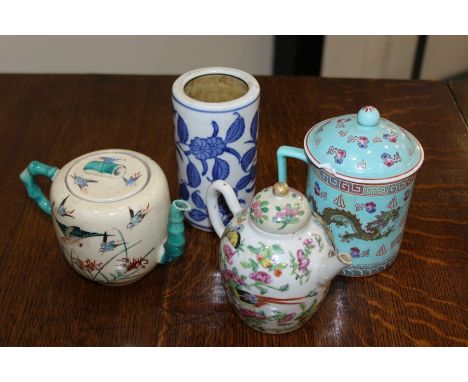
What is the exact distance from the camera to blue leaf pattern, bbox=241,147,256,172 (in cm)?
94

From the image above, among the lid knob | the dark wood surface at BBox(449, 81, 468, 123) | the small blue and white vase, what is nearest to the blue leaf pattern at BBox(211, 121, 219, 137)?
the small blue and white vase

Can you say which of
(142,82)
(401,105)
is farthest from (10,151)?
(401,105)

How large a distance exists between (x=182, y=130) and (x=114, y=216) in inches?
7.2

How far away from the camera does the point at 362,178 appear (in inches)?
32.2

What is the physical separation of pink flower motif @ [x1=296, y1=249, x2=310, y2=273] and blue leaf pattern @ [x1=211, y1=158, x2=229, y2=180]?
227 millimetres

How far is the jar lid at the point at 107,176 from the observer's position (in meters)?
0.82

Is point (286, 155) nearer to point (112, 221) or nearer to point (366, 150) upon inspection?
point (366, 150)

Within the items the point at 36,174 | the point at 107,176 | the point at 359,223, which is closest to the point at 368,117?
the point at 359,223

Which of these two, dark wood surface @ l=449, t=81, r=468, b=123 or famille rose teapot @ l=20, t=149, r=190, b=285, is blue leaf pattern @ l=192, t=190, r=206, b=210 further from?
dark wood surface @ l=449, t=81, r=468, b=123

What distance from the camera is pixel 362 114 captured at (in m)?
0.85

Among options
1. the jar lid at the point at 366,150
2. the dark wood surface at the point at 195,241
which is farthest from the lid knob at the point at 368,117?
the dark wood surface at the point at 195,241

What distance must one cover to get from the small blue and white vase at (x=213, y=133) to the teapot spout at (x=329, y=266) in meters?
0.24

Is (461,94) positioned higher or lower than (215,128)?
lower
